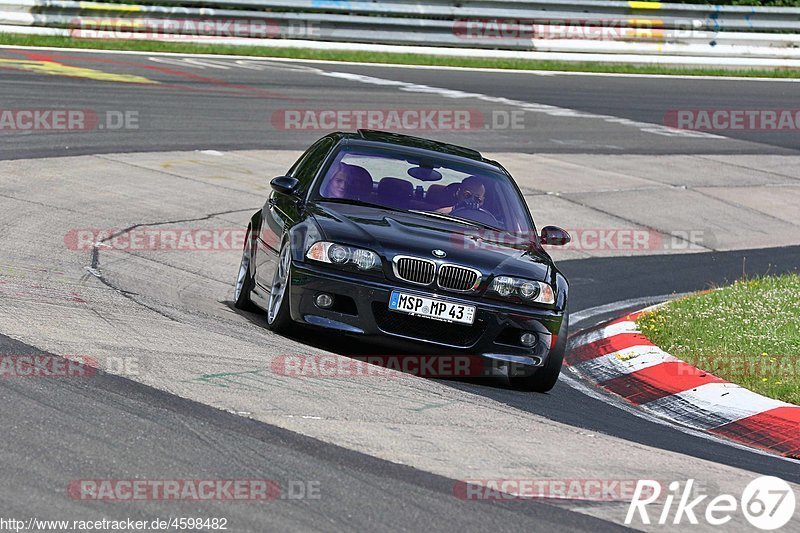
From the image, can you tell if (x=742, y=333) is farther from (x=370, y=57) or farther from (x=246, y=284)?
(x=370, y=57)

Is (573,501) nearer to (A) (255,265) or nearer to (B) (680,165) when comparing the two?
(A) (255,265)

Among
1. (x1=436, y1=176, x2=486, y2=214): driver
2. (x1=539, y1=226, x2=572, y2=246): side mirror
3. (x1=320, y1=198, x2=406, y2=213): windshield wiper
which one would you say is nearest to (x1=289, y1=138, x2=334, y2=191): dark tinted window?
(x1=320, y1=198, x2=406, y2=213): windshield wiper

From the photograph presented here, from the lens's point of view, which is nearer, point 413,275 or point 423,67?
point 413,275

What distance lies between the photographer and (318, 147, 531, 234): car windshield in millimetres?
9023

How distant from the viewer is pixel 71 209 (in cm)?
1247

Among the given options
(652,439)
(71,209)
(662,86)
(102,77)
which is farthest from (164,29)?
(652,439)

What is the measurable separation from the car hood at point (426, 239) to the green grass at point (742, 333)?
1458 mm

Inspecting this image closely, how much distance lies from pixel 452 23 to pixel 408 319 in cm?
2164

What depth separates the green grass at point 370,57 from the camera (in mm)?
24844

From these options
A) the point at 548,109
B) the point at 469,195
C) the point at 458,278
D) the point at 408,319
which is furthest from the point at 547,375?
the point at 548,109

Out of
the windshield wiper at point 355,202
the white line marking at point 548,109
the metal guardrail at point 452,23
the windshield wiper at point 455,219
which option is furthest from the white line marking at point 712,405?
the metal guardrail at point 452,23

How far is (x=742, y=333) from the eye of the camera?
9.74 m

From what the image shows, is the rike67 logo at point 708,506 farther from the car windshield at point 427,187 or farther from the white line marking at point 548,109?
the white line marking at point 548,109

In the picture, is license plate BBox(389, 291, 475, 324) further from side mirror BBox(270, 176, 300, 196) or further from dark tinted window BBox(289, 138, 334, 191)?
dark tinted window BBox(289, 138, 334, 191)
